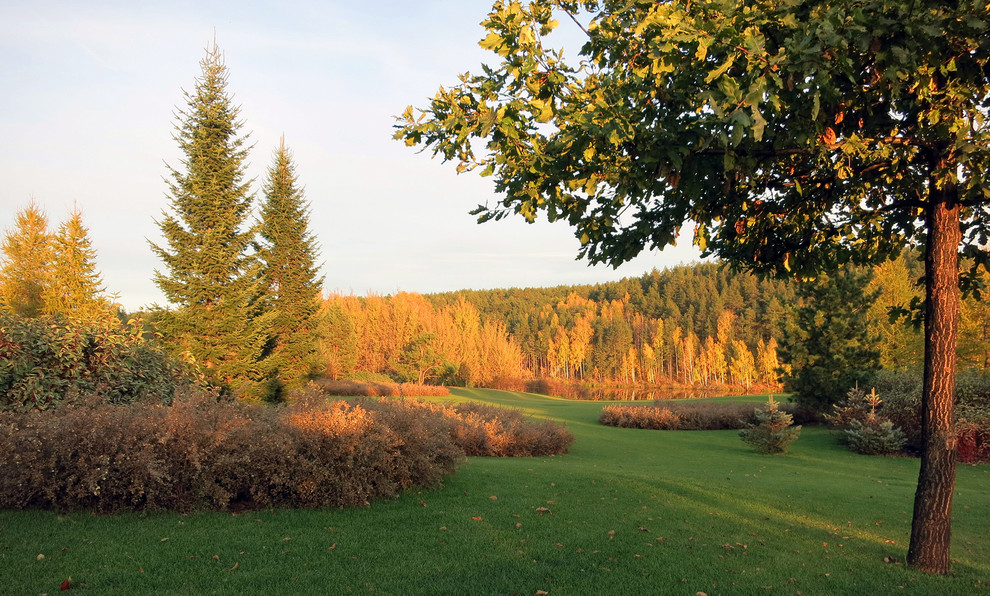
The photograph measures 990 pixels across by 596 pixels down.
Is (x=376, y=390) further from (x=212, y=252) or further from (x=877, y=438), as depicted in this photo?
(x=877, y=438)

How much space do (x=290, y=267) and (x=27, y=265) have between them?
46.3ft

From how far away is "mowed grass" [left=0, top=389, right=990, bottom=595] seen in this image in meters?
4.70

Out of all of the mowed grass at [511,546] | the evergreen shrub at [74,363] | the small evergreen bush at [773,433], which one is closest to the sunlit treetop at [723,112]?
the mowed grass at [511,546]

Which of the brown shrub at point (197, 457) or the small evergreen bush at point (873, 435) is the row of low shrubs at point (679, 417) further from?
the brown shrub at point (197, 457)

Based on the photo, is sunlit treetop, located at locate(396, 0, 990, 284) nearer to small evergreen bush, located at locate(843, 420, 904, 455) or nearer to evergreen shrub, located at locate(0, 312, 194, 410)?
evergreen shrub, located at locate(0, 312, 194, 410)

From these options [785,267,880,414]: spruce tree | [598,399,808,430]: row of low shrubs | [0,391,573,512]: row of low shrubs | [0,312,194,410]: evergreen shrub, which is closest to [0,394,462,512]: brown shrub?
[0,391,573,512]: row of low shrubs

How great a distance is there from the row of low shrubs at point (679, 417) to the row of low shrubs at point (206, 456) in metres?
19.1

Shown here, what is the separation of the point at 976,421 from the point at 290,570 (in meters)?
19.8

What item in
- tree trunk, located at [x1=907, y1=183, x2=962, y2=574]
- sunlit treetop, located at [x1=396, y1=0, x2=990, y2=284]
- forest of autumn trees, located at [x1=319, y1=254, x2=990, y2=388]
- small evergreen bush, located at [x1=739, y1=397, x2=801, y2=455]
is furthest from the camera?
forest of autumn trees, located at [x1=319, y1=254, x2=990, y2=388]

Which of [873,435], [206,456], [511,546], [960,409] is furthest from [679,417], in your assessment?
[206,456]

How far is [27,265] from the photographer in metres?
29.4

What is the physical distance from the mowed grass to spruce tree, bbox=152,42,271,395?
13.3m

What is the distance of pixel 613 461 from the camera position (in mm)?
15227

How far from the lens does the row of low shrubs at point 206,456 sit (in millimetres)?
5988
